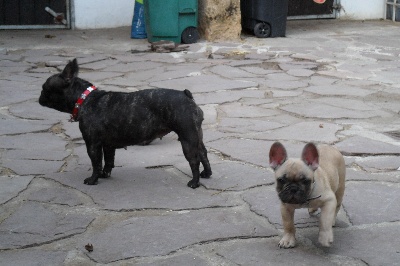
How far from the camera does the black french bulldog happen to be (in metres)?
4.59

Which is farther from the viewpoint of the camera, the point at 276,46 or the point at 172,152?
the point at 276,46

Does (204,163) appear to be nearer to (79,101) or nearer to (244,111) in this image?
(79,101)

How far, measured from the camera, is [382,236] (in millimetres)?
3816

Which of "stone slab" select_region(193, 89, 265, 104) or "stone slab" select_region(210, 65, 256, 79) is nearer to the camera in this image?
"stone slab" select_region(193, 89, 265, 104)

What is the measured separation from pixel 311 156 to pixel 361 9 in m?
11.2

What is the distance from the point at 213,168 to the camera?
16.6 ft

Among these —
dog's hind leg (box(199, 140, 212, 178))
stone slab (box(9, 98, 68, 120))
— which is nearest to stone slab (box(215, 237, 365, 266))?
dog's hind leg (box(199, 140, 212, 178))

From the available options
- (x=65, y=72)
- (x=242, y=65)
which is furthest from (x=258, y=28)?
(x=65, y=72)

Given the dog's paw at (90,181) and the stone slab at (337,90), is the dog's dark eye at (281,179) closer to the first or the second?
the dog's paw at (90,181)

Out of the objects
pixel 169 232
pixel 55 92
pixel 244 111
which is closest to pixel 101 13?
pixel 244 111

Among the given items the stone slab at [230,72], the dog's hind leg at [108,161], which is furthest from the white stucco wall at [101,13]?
the dog's hind leg at [108,161]

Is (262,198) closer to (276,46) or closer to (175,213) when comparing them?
(175,213)

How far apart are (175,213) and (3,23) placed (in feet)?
30.1

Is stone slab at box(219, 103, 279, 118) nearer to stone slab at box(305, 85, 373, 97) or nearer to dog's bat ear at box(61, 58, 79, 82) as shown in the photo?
stone slab at box(305, 85, 373, 97)
